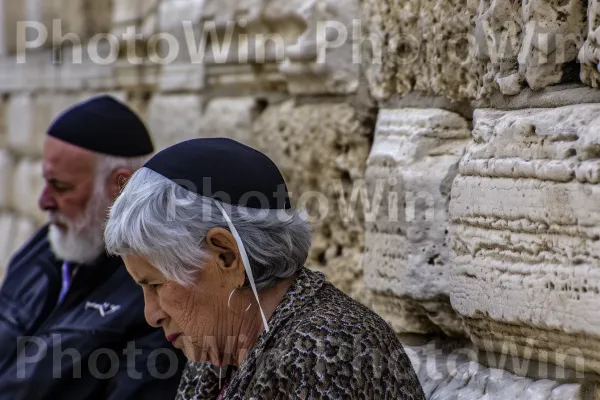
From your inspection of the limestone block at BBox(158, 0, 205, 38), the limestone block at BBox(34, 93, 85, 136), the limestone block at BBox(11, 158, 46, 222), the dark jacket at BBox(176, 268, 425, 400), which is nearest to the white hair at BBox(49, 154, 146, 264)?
the limestone block at BBox(158, 0, 205, 38)

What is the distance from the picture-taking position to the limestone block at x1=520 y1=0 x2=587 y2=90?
2.12m

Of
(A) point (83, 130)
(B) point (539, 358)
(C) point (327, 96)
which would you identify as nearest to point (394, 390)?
(B) point (539, 358)

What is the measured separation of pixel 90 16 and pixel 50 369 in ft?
13.4

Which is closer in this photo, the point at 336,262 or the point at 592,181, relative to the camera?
the point at 592,181

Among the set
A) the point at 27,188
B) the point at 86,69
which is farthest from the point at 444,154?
the point at 27,188

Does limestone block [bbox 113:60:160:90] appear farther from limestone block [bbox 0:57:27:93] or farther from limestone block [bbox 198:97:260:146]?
limestone block [bbox 0:57:27:93]

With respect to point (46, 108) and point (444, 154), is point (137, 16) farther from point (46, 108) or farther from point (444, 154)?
point (444, 154)

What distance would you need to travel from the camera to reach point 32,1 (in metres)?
7.32

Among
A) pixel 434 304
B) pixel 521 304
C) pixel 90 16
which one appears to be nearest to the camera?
pixel 521 304

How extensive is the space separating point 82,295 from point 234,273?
4.36 feet

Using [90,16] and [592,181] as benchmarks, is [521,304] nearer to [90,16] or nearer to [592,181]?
[592,181]

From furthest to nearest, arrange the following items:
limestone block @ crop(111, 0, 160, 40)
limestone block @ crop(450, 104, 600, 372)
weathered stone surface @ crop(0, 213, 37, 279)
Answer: weathered stone surface @ crop(0, 213, 37, 279) → limestone block @ crop(111, 0, 160, 40) → limestone block @ crop(450, 104, 600, 372)

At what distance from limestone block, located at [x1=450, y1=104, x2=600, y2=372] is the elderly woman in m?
0.25

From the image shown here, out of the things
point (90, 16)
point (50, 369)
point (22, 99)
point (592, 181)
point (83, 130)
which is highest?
point (90, 16)
